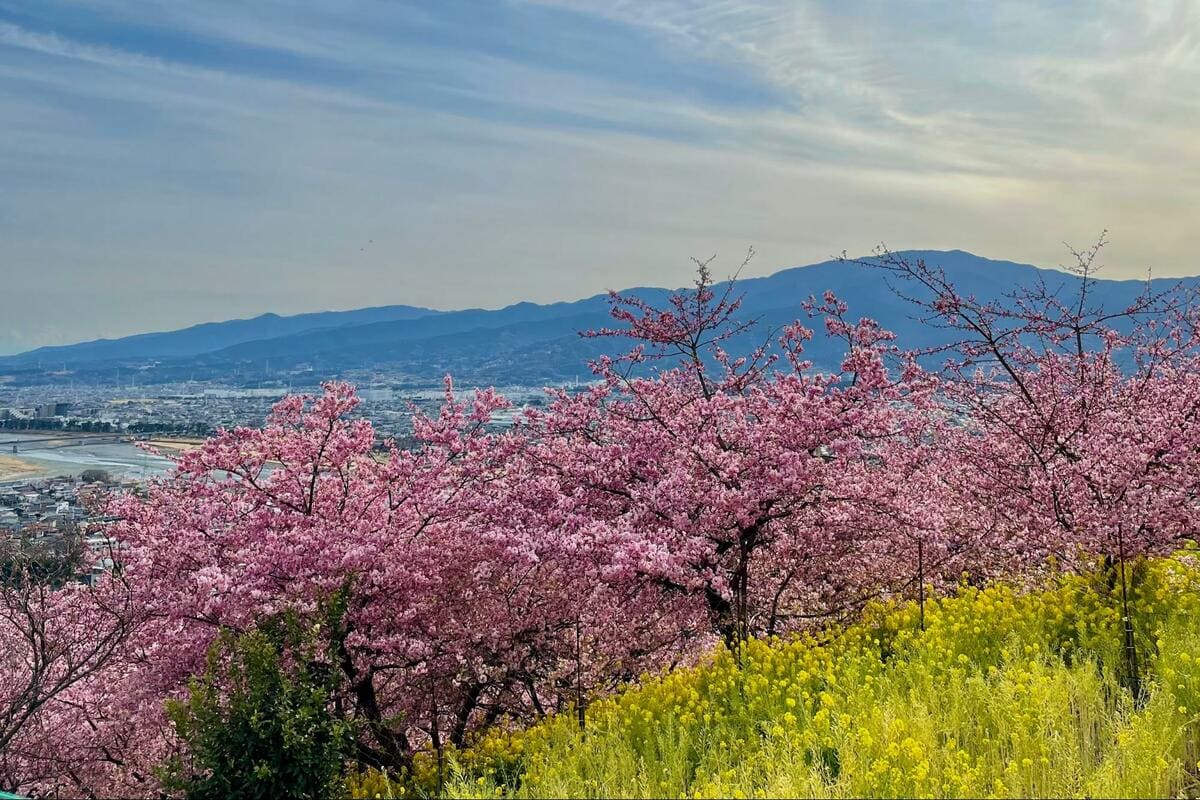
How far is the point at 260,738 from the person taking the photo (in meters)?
6.18

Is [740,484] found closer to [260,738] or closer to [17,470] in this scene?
[260,738]

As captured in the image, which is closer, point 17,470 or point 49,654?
point 49,654

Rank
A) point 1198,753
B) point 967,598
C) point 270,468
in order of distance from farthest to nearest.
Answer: point 270,468 → point 967,598 → point 1198,753

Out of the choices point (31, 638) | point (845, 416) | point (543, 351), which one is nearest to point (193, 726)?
point (31, 638)

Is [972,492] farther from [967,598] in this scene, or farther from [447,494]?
[447,494]

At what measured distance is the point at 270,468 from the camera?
11984mm

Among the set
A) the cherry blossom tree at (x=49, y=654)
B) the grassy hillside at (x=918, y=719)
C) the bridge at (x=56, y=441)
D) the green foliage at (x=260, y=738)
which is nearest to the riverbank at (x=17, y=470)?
the bridge at (x=56, y=441)

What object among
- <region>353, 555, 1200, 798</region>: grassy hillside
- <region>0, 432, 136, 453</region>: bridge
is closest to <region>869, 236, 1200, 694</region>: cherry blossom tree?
<region>353, 555, 1200, 798</region>: grassy hillside

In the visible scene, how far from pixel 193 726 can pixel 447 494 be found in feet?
16.3

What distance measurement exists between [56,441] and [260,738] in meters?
112

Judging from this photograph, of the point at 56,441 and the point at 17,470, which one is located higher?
the point at 56,441

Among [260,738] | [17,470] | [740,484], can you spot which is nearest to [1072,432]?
[740,484]

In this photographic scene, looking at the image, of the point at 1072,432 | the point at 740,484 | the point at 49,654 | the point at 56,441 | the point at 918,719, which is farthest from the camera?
the point at 56,441

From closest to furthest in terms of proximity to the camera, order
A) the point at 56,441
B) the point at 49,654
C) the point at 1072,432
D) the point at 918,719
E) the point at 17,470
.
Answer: the point at 918,719
the point at 1072,432
the point at 49,654
the point at 17,470
the point at 56,441
